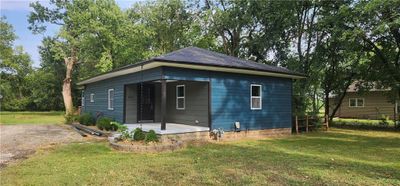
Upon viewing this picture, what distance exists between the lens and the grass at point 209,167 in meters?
5.70

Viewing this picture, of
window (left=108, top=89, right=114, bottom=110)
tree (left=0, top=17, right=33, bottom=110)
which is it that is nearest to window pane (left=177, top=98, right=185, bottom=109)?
window (left=108, top=89, right=114, bottom=110)

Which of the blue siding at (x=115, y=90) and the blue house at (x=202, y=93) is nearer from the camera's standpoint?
the blue house at (x=202, y=93)

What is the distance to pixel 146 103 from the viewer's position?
52.4ft

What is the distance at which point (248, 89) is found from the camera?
13375 mm

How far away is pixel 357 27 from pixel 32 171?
15523 mm

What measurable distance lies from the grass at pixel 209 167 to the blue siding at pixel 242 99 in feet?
10.0

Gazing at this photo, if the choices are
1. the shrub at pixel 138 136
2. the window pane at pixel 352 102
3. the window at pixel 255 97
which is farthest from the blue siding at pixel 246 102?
the window pane at pixel 352 102

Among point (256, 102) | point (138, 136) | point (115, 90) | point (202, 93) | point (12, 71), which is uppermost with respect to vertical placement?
point (12, 71)

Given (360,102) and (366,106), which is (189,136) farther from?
(360,102)

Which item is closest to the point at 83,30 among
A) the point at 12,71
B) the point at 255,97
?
→ the point at 12,71

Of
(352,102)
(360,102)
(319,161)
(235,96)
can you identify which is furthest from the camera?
(352,102)

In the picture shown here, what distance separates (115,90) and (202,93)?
519cm

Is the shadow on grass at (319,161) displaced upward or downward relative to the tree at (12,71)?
downward

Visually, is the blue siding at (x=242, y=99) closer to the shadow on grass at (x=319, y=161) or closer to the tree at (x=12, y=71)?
the shadow on grass at (x=319, y=161)
